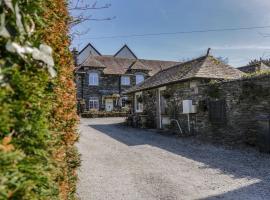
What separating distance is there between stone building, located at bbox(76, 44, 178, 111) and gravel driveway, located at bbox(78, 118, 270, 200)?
23562 mm

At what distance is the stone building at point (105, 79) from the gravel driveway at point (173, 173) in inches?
928

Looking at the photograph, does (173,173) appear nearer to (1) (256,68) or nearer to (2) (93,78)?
(1) (256,68)

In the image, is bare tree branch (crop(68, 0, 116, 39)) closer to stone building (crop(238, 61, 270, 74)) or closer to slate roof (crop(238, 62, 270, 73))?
stone building (crop(238, 61, 270, 74))

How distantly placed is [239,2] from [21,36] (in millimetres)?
13454

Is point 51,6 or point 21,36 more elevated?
point 51,6

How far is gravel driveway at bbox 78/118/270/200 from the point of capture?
554 cm

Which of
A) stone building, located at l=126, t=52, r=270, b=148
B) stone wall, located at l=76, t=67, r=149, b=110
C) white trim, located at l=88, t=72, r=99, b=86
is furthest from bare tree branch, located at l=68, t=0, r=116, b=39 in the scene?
white trim, located at l=88, t=72, r=99, b=86

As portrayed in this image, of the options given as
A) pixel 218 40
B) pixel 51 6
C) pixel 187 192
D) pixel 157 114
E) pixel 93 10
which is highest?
pixel 218 40

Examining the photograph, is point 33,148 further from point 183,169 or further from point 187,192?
point 183,169

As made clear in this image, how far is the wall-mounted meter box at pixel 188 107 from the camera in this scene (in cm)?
1382

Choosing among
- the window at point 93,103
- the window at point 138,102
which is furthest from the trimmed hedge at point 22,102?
the window at point 93,103

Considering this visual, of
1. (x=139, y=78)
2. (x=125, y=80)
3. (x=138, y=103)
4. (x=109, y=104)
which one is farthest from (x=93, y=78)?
(x=138, y=103)

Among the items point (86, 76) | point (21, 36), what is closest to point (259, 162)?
point (21, 36)

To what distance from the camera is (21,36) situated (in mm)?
1588
